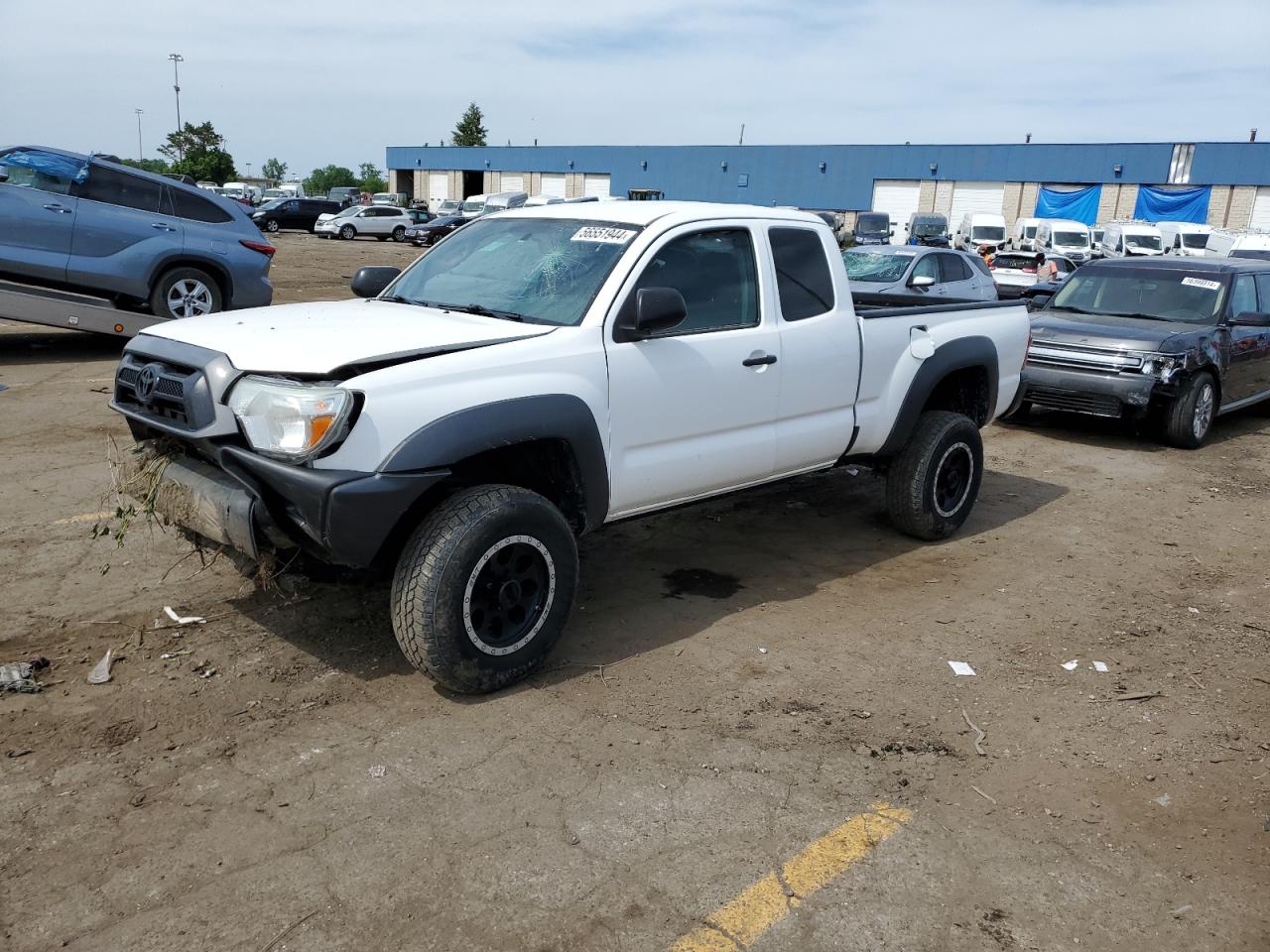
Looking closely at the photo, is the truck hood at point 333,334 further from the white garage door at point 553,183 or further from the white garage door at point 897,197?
the white garage door at point 553,183

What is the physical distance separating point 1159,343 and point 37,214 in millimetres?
10685

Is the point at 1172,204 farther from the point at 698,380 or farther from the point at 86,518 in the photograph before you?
the point at 86,518

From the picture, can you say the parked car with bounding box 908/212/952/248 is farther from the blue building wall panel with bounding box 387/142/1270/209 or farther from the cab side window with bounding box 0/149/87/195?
the cab side window with bounding box 0/149/87/195

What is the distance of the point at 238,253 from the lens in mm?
11422

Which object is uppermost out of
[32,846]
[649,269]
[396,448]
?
[649,269]

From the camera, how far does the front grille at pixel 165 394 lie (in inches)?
152

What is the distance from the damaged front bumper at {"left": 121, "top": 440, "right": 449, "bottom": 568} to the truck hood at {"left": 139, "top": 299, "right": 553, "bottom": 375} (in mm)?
378

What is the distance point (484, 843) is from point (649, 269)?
2.52 metres

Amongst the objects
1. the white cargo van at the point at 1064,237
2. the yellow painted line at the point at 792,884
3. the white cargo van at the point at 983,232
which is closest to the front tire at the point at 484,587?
the yellow painted line at the point at 792,884

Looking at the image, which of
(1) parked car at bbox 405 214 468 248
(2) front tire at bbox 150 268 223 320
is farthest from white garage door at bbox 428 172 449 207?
(2) front tire at bbox 150 268 223 320

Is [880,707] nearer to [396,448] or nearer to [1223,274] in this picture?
[396,448]

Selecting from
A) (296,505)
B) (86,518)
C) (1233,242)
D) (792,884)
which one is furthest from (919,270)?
(1233,242)

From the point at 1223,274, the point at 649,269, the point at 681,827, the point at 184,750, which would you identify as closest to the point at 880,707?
the point at 681,827

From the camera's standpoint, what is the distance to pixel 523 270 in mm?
4758
